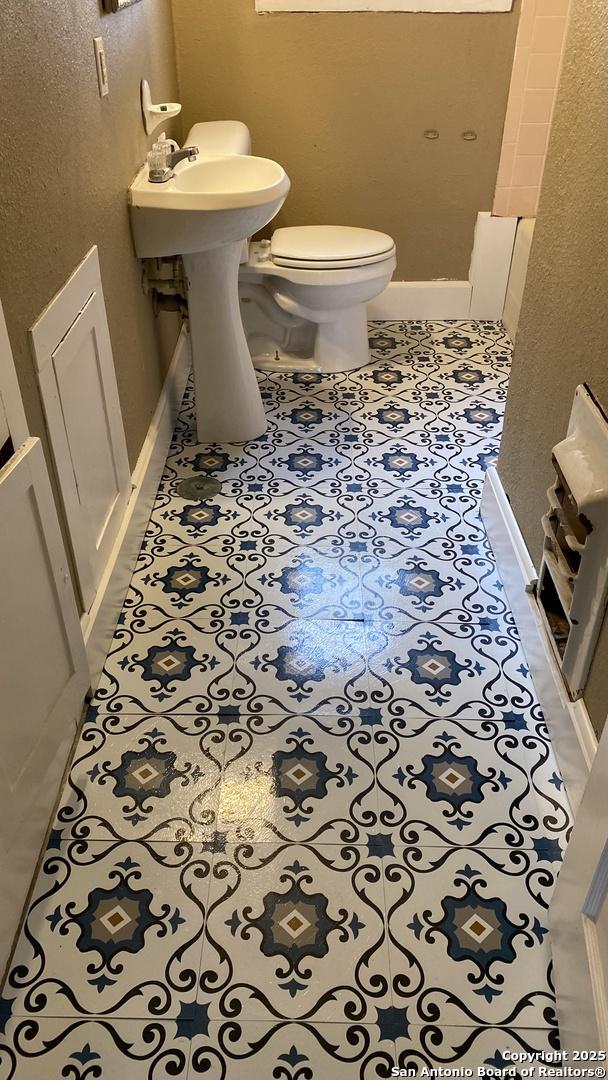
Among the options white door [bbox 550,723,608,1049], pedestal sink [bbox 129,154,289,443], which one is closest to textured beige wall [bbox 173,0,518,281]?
pedestal sink [bbox 129,154,289,443]

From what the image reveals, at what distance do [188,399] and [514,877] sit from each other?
2.00 m

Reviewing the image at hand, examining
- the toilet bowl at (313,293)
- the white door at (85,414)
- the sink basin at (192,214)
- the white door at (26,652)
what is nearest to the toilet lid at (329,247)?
the toilet bowl at (313,293)

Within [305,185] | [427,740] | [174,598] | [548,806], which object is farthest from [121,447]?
[305,185]

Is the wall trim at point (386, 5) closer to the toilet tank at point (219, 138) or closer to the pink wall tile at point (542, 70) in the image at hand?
the pink wall tile at point (542, 70)

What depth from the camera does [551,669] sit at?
1.71 metres

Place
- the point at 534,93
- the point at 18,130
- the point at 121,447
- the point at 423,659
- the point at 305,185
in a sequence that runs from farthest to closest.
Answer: the point at 305,185 < the point at 534,93 < the point at 121,447 < the point at 423,659 < the point at 18,130

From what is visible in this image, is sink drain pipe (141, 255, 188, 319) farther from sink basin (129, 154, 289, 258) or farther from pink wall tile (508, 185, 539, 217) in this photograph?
→ pink wall tile (508, 185, 539, 217)

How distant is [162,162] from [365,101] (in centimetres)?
108

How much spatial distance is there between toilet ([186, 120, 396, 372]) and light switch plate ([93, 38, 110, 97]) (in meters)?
0.72

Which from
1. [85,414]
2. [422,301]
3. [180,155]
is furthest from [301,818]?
[422,301]

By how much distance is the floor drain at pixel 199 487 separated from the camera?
8.11 feet

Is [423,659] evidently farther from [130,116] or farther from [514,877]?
[130,116]

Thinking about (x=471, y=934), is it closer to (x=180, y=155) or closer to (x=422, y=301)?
(x=180, y=155)

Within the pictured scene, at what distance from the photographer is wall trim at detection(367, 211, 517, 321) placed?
3227mm
